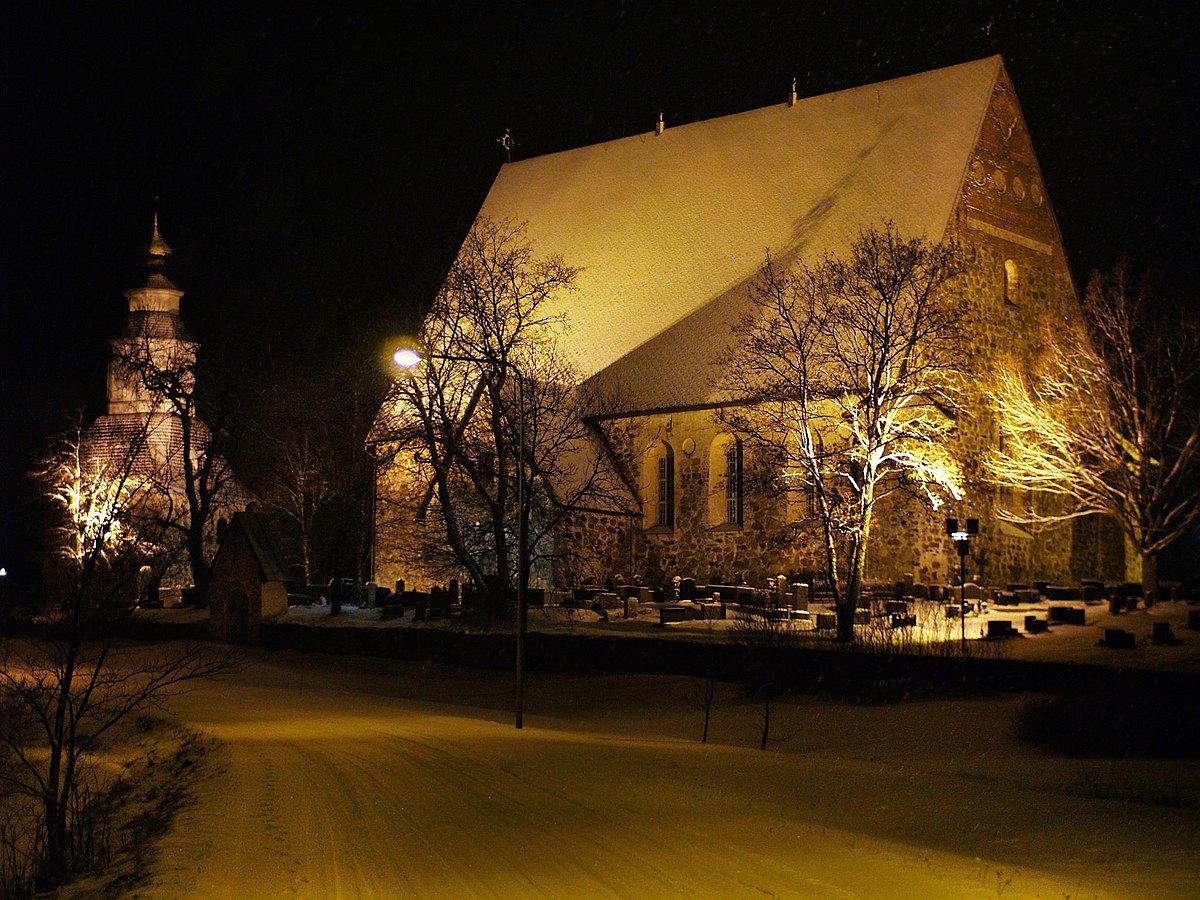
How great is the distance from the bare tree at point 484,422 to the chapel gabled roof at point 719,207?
127 inches

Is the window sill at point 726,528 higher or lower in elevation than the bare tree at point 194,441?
→ lower

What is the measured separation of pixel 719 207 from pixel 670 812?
98.0ft

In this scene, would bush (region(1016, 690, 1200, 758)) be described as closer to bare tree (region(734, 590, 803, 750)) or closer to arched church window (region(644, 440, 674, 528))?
bare tree (region(734, 590, 803, 750))

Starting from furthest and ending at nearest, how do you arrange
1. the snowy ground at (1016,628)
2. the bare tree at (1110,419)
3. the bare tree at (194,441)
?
the bare tree at (194,441), the bare tree at (1110,419), the snowy ground at (1016,628)

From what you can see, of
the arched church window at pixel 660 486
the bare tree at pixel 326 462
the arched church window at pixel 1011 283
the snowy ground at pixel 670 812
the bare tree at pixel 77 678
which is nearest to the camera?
the snowy ground at pixel 670 812

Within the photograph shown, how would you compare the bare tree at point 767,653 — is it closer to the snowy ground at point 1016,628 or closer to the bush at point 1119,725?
the snowy ground at point 1016,628

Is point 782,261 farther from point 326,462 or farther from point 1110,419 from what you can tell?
point 326,462

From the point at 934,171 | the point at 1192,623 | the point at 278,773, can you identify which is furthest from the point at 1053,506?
the point at 278,773

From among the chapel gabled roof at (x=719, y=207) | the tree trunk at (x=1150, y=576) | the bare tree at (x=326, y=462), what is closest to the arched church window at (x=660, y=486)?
the chapel gabled roof at (x=719, y=207)

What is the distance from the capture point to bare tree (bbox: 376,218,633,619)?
2956 centimetres

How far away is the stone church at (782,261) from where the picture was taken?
1284 inches

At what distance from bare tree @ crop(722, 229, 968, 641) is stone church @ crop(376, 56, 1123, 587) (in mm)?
2125

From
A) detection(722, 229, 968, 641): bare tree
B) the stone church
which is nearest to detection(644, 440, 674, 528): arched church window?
the stone church

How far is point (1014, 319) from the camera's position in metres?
34.0
